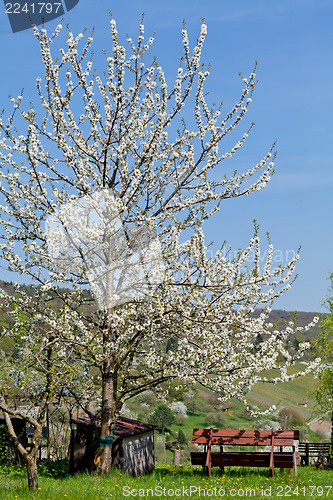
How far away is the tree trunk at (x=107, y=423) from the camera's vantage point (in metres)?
12.3

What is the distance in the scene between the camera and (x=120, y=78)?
12.4 m

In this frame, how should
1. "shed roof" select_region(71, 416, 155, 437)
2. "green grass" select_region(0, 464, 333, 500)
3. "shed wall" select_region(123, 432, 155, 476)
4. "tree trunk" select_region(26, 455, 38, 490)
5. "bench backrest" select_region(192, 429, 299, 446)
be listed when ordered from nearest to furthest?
1. "green grass" select_region(0, 464, 333, 500)
2. "tree trunk" select_region(26, 455, 38, 490)
3. "shed wall" select_region(123, 432, 155, 476)
4. "bench backrest" select_region(192, 429, 299, 446)
5. "shed roof" select_region(71, 416, 155, 437)

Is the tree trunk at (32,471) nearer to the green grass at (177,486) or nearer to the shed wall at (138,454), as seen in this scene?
the green grass at (177,486)

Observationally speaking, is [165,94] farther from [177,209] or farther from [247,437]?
[247,437]

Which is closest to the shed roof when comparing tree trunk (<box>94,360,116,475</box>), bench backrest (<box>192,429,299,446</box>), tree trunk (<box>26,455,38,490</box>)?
tree trunk (<box>94,360,116,475</box>)

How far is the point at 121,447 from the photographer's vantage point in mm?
13172

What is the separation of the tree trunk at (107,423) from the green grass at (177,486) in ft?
1.15

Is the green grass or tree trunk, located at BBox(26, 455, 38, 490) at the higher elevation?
tree trunk, located at BBox(26, 455, 38, 490)

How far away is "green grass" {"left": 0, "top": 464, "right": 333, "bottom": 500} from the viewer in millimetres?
10039

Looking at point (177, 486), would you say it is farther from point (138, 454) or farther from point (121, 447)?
point (138, 454)

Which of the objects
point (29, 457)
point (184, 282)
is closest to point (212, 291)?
point (184, 282)

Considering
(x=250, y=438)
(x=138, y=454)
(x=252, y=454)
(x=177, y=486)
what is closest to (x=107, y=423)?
(x=138, y=454)

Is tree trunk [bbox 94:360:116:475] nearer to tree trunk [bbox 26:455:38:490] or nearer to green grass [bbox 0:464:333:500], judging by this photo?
green grass [bbox 0:464:333:500]

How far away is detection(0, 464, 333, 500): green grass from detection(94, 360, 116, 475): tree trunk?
35 centimetres
